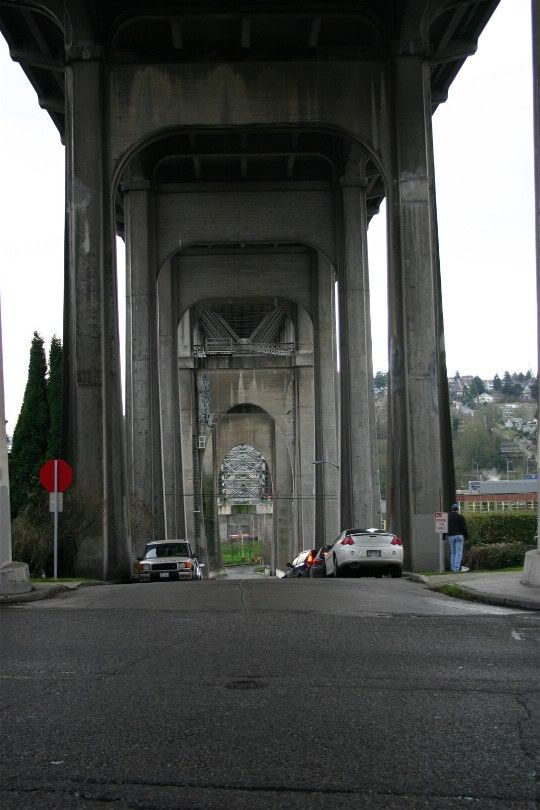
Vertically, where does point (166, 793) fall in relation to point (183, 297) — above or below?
below

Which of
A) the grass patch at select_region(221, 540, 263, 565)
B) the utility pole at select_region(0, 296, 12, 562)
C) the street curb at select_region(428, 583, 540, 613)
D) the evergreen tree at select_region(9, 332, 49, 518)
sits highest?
the evergreen tree at select_region(9, 332, 49, 518)

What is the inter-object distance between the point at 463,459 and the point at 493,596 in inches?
4967

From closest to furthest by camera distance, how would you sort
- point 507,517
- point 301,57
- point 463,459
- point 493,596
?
point 493,596 → point 301,57 → point 507,517 → point 463,459

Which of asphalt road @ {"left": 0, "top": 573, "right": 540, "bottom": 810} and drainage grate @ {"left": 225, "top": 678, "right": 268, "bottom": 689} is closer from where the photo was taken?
asphalt road @ {"left": 0, "top": 573, "right": 540, "bottom": 810}

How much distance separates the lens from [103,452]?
29.9 m

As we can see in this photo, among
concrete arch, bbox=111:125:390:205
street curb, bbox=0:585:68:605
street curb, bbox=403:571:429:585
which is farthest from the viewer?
concrete arch, bbox=111:125:390:205

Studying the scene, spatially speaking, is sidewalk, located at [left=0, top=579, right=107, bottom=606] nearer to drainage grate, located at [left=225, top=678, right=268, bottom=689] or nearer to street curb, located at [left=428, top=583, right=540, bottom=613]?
street curb, located at [left=428, top=583, right=540, bottom=613]

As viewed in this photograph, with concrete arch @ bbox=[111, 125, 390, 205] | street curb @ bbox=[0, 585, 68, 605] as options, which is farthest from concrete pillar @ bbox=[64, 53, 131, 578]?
street curb @ bbox=[0, 585, 68, 605]

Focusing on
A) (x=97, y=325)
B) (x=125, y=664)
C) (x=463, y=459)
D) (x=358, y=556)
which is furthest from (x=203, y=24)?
(x=463, y=459)

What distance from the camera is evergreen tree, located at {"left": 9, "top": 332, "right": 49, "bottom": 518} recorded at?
1448 inches

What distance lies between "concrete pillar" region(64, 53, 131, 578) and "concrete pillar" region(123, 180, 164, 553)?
12.5 meters

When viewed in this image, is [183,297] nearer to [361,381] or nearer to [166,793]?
[361,381]

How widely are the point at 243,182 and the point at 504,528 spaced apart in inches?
736

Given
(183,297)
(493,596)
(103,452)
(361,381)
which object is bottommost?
(493,596)
